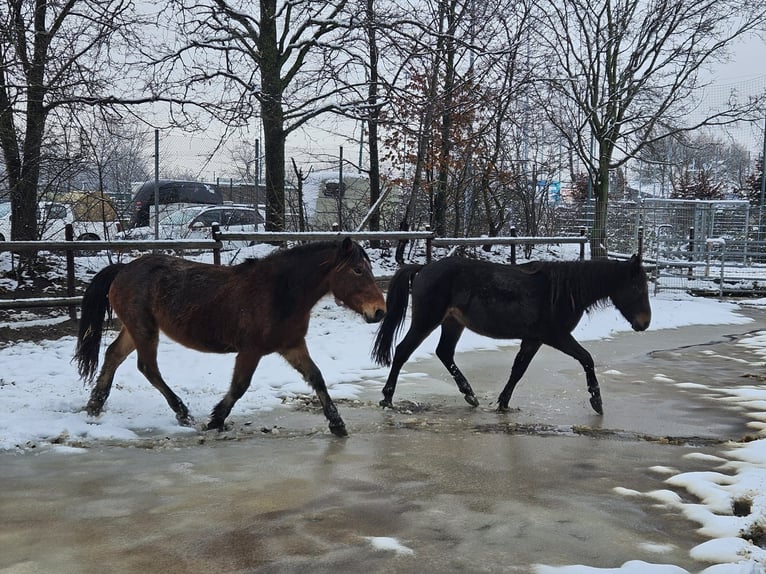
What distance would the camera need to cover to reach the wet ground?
3.01 meters

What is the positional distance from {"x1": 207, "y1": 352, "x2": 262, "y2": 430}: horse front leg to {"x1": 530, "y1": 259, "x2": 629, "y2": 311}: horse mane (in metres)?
2.70

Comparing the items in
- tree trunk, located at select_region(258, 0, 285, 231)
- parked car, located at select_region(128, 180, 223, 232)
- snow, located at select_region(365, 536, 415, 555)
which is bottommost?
snow, located at select_region(365, 536, 415, 555)

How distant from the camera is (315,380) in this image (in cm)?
521

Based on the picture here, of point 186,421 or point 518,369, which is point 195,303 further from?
point 518,369

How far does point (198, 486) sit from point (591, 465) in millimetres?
2349

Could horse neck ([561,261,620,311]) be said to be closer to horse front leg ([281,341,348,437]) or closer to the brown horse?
the brown horse

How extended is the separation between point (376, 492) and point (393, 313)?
2.95 metres

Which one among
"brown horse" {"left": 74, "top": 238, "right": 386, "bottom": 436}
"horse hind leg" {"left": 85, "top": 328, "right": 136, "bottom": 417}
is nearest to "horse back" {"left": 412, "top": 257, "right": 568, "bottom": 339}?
"brown horse" {"left": 74, "top": 238, "right": 386, "bottom": 436}

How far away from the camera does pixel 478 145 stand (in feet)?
52.4

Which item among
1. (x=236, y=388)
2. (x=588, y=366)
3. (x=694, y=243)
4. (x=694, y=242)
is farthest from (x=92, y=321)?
(x=694, y=243)

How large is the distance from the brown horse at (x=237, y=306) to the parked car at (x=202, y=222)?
7340 millimetres

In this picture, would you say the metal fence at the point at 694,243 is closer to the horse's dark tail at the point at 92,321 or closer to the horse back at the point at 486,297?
the horse back at the point at 486,297

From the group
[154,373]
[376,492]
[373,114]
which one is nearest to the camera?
[376,492]

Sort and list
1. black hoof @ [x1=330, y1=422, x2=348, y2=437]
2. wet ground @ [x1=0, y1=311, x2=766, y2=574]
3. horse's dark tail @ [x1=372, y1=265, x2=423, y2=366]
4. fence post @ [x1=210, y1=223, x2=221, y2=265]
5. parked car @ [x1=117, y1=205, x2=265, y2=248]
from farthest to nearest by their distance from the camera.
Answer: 1. parked car @ [x1=117, y1=205, x2=265, y2=248]
2. fence post @ [x1=210, y1=223, x2=221, y2=265]
3. horse's dark tail @ [x1=372, y1=265, x2=423, y2=366]
4. black hoof @ [x1=330, y1=422, x2=348, y2=437]
5. wet ground @ [x1=0, y1=311, x2=766, y2=574]
